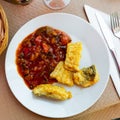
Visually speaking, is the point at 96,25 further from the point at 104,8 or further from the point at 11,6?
the point at 11,6

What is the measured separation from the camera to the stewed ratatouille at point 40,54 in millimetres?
1188

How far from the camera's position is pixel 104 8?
130 cm

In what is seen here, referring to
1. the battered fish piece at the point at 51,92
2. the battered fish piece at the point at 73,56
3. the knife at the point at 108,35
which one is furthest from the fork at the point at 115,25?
the battered fish piece at the point at 51,92

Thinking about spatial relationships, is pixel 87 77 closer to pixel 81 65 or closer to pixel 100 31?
pixel 81 65

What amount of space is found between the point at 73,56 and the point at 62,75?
78mm

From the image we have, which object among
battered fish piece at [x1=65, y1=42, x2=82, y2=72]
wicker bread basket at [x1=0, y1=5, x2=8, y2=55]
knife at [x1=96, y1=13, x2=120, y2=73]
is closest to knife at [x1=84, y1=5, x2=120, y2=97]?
knife at [x1=96, y1=13, x2=120, y2=73]

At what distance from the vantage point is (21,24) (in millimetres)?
1269

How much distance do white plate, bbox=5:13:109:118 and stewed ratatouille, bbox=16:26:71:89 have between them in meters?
0.02

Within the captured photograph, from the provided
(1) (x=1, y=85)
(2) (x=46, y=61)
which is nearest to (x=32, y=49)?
(2) (x=46, y=61)

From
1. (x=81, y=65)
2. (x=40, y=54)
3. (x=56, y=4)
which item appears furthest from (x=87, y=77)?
(x=56, y=4)

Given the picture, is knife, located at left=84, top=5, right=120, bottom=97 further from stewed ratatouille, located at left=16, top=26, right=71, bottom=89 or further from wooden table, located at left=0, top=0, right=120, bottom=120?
stewed ratatouille, located at left=16, top=26, right=71, bottom=89

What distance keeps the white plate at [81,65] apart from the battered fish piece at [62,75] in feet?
0.10

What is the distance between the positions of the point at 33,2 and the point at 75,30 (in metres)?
0.20

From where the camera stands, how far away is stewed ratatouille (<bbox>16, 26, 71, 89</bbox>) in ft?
3.90
